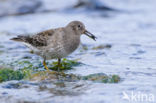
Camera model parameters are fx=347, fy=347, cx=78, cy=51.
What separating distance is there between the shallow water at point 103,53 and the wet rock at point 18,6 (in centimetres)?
86

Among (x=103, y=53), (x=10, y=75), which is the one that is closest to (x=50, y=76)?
(x=10, y=75)

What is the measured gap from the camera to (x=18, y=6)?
19.7 m

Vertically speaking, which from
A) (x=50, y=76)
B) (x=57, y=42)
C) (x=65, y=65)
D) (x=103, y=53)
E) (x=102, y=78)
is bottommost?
(x=102, y=78)

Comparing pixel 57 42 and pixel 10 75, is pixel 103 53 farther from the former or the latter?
pixel 10 75

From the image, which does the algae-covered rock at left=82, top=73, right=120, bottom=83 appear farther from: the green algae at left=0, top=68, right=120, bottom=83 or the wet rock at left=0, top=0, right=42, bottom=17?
the wet rock at left=0, top=0, right=42, bottom=17

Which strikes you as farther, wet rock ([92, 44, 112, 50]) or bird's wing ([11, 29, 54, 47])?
wet rock ([92, 44, 112, 50])

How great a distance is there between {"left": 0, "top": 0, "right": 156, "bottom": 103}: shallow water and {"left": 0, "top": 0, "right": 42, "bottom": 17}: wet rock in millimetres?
859

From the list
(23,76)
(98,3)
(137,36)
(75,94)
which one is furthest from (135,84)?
(98,3)

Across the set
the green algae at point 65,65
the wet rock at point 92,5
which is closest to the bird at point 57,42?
the green algae at point 65,65

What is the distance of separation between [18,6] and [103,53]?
10.4m

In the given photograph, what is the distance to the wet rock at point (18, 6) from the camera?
18.5 m

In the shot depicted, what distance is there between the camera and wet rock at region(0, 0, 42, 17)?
60.8ft

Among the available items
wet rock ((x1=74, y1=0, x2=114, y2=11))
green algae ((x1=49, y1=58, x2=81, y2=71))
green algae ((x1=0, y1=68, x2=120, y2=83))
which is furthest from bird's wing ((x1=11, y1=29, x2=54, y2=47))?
wet rock ((x1=74, y1=0, x2=114, y2=11))

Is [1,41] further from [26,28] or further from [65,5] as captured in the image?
[65,5]
